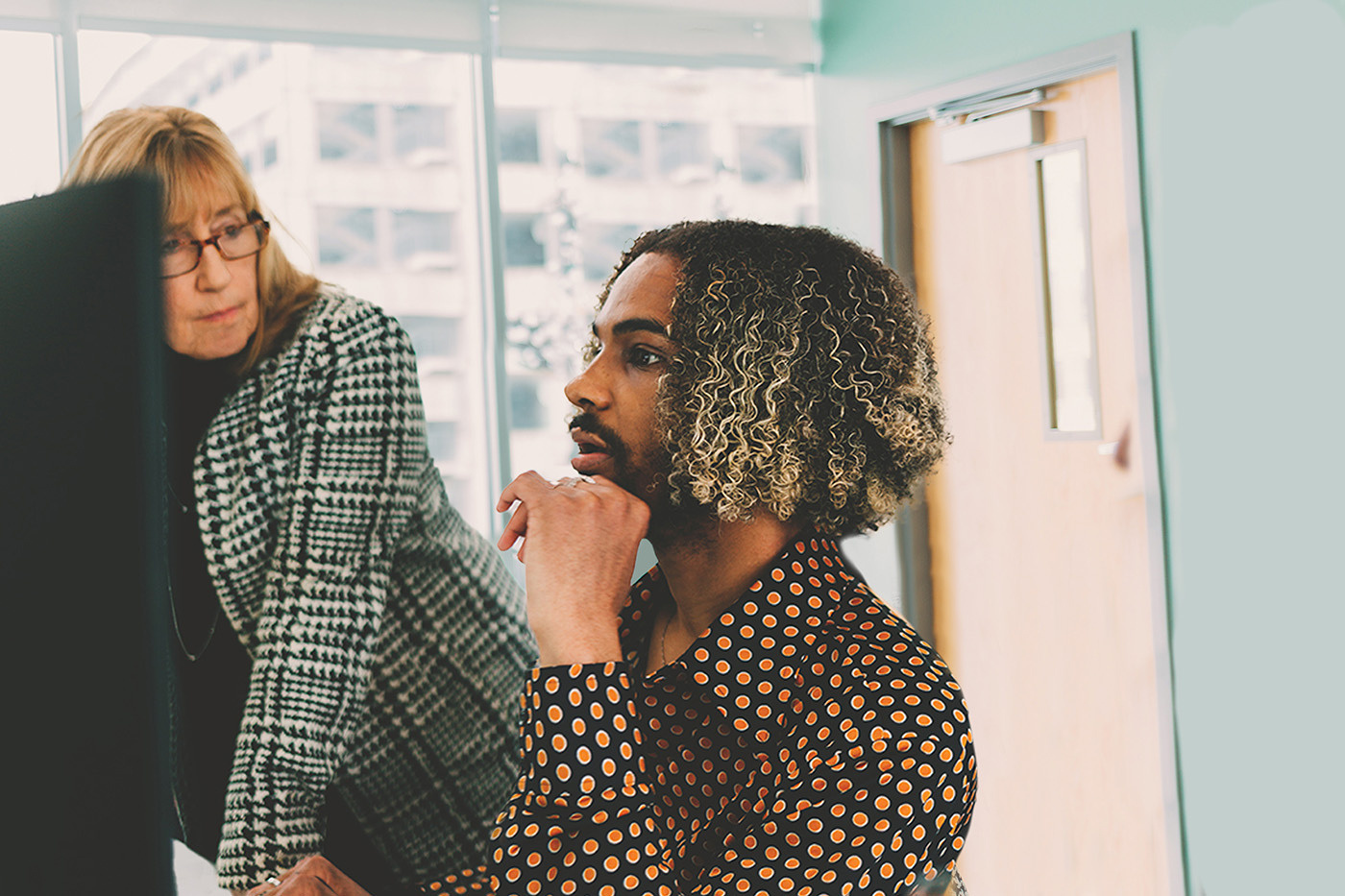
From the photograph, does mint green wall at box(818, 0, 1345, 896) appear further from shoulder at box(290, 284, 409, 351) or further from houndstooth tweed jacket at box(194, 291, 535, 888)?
shoulder at box(290, 284, 409, 351)

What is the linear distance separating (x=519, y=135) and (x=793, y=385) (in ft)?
8.60

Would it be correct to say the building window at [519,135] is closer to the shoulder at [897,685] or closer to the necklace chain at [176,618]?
the necklace chain at [176,618]

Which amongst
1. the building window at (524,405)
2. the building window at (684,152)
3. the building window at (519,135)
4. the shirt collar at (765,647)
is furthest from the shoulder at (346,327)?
the building window at (684,152)

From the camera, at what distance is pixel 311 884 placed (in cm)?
105

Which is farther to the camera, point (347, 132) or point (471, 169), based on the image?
point (471, 169)

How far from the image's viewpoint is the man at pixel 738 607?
0.87 m

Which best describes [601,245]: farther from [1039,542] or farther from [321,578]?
[321,578]

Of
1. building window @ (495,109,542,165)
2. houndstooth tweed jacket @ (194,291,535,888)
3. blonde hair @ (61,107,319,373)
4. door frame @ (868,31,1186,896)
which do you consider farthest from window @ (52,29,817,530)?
houndstooth tweed jacket @ (194,291,535,888)

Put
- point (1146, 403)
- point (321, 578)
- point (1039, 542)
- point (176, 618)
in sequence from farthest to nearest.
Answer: point (1039, 542) → point (1146, 403) → point (176, 618) → point (321, 578)

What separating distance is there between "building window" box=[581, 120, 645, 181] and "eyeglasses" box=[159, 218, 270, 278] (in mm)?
2347

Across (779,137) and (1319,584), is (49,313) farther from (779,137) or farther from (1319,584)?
(779,137)

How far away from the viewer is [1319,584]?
2.22m

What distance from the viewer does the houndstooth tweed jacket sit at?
3.64 ft

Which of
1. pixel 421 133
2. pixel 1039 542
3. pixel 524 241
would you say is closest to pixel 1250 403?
pixel 1039 542
